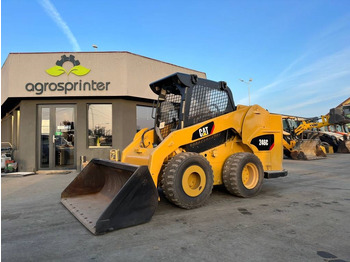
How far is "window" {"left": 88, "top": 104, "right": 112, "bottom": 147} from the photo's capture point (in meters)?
10.5

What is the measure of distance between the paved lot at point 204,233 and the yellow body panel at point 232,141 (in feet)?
3.16

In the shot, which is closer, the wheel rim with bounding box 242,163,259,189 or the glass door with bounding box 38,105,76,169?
the wheel rim with bounding box 242,163,259,189

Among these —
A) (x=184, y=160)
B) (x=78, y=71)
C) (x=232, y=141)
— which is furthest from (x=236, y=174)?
(x=78, y=71)

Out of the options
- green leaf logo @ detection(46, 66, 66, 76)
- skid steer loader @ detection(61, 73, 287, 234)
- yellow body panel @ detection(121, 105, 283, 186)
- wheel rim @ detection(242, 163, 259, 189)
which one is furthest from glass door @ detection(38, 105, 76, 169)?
wheel rim @ detection(242, 163, 259, 189)

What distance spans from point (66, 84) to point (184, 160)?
783cm

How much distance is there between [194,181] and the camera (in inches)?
182

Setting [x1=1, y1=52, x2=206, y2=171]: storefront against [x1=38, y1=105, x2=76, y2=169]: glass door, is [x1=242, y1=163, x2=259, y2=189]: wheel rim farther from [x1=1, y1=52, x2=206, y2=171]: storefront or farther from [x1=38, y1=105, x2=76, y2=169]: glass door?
[x1=38, y1=105, x2=76, y2=169]: glass door

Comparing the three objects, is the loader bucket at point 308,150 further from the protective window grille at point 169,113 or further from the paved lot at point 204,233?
the protective window grille at point 169,113

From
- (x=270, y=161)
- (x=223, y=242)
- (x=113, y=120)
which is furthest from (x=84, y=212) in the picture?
(x=113, y=120)

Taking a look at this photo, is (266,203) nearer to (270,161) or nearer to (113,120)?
(270,161)

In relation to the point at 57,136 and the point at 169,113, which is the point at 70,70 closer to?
the point at 57,136

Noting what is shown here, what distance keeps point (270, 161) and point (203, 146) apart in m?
2.12

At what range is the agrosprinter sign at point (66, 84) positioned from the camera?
32.6ft

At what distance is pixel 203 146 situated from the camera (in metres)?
5.17
